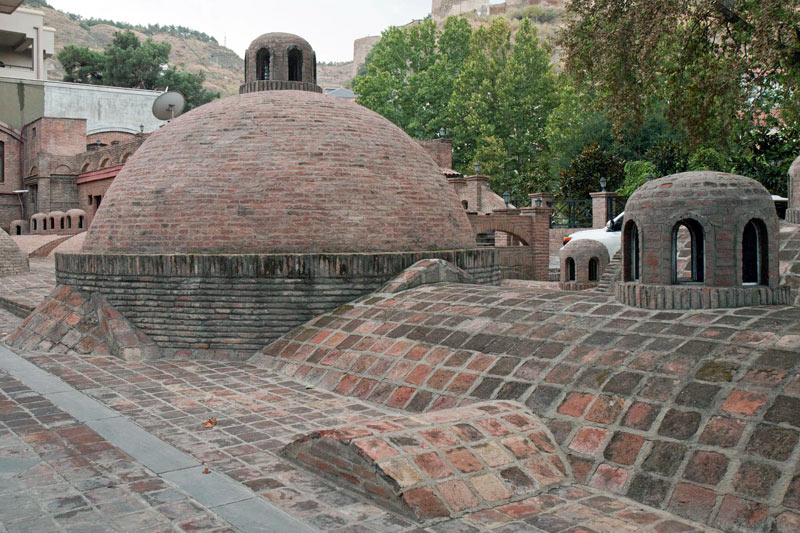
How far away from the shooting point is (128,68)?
160ft

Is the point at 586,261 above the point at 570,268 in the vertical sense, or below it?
above

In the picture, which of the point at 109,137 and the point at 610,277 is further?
the point at 109,137

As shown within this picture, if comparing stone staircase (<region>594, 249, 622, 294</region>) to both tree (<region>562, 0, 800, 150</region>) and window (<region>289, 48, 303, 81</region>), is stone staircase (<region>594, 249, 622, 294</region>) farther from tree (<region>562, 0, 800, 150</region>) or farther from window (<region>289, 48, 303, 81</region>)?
window (<region>289, 48, 303, 81</region>)

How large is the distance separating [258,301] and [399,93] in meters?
30.9

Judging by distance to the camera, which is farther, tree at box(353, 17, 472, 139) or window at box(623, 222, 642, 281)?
tree at box(353, 17, 472, 139)

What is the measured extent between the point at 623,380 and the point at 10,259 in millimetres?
20565

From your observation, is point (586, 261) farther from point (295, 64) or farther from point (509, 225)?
point (295, 64)

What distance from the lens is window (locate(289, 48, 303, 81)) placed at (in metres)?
12.4

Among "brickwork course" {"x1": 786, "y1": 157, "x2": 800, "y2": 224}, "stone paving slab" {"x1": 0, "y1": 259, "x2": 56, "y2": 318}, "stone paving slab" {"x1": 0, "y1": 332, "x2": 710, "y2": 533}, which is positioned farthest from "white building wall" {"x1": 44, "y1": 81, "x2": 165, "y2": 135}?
"brickwork course" {"x1": 786, "y1": 157, "x2": 800, "y2": 224}

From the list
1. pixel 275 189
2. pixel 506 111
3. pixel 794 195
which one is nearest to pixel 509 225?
pixel 794 195

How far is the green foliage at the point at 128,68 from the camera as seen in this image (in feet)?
160

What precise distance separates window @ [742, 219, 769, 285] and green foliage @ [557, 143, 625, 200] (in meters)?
24.1

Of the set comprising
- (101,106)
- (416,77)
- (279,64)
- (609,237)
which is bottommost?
(609,237)

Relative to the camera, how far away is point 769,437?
437 centimetres
